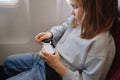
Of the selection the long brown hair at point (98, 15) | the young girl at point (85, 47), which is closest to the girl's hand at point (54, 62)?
the young girl at point (85, 47)

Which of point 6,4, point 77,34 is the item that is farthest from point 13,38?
point 77,34

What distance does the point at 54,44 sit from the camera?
116cm

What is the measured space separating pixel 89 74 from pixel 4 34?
0.68 meters

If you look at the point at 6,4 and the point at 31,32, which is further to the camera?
the point at 31,32

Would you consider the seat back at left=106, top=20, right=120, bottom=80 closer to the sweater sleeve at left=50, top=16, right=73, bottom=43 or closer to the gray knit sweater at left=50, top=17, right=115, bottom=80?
the gray knit sweater at left=50, top=17, right=115, bottom=80

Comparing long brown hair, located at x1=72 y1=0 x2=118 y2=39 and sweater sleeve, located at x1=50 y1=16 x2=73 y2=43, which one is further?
sweater sleeve, located at x1=50 y1=16 x2=73 y2=43

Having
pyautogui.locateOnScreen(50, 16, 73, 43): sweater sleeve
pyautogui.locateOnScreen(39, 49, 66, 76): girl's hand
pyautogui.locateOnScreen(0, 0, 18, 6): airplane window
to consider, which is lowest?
pyautogui.locateOnScreen(39, 49, 66, 76): girl's hand

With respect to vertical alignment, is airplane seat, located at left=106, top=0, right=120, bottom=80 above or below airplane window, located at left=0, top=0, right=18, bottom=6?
below

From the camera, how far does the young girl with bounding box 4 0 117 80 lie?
2.79 ft

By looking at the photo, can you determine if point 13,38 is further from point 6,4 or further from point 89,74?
point 89,74

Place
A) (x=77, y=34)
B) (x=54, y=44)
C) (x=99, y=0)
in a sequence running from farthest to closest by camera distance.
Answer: (x=54, y=44) < (x=77, y=34) < (x=99, y=0)

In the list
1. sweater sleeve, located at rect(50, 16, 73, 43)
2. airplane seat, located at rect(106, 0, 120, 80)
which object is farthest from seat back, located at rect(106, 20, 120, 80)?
sweater sleeve, located at rect(50, 16, 73, 43)

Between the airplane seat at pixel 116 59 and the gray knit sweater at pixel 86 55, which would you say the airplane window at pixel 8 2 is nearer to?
the gray knit sweater at pixel 86 55

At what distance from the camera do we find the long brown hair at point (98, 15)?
0.85 m
